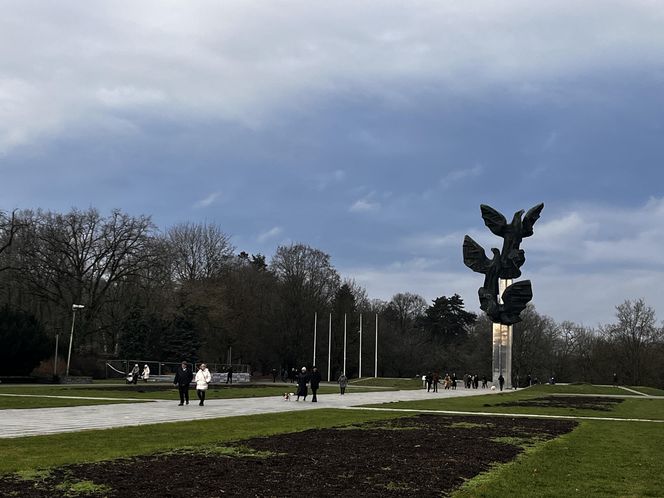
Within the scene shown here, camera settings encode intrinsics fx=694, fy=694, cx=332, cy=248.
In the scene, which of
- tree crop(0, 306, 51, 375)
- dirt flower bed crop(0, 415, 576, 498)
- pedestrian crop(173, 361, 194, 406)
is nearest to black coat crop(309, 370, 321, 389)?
pedestrian crop(173, 361, 194, 406)

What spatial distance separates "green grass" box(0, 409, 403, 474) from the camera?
34.2ft

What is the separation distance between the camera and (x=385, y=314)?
112 meters

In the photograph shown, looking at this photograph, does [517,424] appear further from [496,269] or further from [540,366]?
[540,366]

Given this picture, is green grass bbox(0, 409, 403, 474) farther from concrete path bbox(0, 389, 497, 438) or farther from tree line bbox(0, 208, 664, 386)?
tree line bbox(0, 208, 664, 386)

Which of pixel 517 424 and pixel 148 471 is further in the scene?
pixel 517 424

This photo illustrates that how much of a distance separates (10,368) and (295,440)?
38.1 meters

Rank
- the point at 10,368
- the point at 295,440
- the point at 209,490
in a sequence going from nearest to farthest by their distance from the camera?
the point at 209,490
the point at 295,440
the point at 10,368

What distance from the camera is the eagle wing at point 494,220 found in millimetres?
66562

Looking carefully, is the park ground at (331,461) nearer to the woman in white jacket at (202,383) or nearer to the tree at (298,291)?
the woman in white jacket at (202,383)

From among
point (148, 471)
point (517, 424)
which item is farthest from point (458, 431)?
point (148, 471)

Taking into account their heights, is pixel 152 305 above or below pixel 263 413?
above

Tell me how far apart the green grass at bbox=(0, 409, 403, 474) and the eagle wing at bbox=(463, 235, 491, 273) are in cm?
4902

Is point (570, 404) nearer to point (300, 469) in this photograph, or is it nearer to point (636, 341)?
point (300, 469)

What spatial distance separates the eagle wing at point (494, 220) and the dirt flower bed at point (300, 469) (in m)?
52.6
